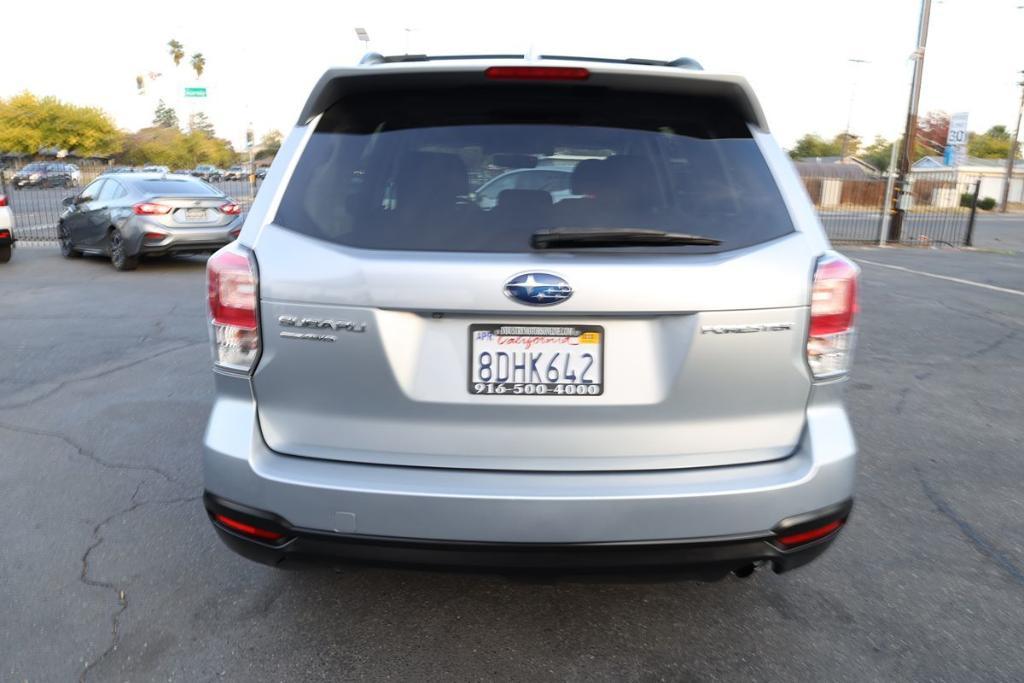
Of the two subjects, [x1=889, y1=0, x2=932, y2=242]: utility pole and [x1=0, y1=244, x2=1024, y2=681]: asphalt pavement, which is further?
[x1=889, y1=0, x2=932, y2=242]: utility pole

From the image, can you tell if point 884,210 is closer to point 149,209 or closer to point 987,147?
point 149,209

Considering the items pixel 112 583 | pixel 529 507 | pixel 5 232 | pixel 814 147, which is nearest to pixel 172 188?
pixel 5 232

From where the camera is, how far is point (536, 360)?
229cm

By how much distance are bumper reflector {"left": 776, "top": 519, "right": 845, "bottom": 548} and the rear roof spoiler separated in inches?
49.4

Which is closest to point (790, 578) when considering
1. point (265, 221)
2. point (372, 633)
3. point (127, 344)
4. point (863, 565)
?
point (863, 565)

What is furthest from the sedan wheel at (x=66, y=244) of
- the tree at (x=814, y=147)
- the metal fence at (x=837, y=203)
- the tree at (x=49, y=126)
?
the tree at (x=814, y=147)

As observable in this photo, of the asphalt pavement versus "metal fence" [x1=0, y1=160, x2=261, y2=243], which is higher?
the asphalt pavement

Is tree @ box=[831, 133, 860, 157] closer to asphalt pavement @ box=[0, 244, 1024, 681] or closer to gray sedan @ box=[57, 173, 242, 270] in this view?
gray sedan @ box=[57, 173, 242, 270]

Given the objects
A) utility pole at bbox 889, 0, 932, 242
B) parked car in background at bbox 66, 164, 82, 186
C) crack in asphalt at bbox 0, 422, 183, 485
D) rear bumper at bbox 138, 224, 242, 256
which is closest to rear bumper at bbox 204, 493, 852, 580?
crack in asphalt at bbox 0, 422, 183, 485

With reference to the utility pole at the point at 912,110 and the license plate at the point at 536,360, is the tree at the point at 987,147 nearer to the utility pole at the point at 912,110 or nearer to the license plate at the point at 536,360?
the utility pole at the point at 912,110

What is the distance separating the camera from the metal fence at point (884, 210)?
915 inches

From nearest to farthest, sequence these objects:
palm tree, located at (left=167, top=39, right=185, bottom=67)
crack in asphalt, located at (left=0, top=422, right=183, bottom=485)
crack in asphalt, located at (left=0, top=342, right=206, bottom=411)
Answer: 1. crack in asphalt, located at (left=0, top=422, right=183, bottom=485)
2. crack in asphalt, located at (left=0, top=342, right=206, bottom=411)
3. palm tree, located at (left=167, top=39, right=185, bottom=67)

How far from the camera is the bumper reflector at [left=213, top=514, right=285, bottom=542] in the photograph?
240 cm

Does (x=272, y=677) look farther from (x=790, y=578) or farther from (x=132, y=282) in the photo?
(x=132, y=282)
